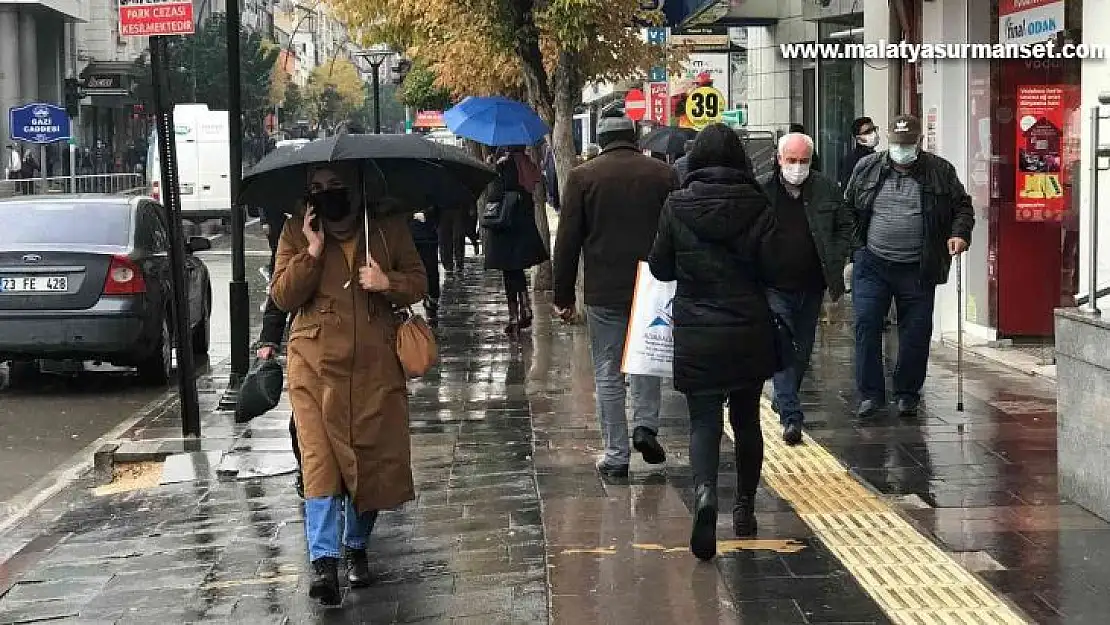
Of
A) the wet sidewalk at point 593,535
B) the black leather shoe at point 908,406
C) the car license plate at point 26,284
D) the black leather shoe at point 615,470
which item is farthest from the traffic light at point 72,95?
the black leather shoe at point 615,470

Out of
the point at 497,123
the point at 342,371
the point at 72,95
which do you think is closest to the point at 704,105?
the point at 497,123

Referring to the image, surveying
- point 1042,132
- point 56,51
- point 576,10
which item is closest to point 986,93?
point 1042,132

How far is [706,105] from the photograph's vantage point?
73.5 ft

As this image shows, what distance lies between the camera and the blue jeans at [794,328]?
901 centimetres

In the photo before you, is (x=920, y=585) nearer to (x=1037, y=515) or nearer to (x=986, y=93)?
(x=1037, y=515)

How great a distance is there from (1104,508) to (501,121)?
10602mm

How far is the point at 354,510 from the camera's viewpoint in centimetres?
630

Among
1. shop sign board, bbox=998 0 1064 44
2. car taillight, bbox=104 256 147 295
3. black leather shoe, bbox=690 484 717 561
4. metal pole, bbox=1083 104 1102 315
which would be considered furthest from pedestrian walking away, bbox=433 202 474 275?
black leather shoe, bbox=690 484 717 561

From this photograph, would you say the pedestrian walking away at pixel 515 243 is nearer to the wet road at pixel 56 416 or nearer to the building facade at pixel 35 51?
the wet road at pixel 56 416

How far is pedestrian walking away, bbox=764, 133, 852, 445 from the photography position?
8789 mm

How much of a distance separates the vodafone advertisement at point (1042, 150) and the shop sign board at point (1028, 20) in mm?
386

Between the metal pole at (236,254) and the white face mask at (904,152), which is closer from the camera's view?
the white face mask at (904,152)

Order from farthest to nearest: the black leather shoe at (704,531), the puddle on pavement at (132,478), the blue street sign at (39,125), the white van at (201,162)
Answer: the blue street sign at (39,125), the white van at (201,162), the puddle on pavement at (132,478), the black leather shoe at (704,531)

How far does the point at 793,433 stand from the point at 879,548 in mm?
2404
